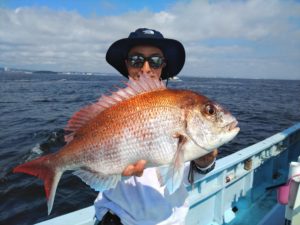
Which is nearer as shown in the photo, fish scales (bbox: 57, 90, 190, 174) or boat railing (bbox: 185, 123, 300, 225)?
fish scales (bbox: 57, 90, 190, 174)

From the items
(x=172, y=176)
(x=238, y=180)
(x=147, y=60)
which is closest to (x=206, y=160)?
(x=172, y=176)

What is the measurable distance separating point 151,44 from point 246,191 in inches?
188

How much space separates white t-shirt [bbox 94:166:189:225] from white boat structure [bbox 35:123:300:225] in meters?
0.87

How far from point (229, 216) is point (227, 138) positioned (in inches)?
159

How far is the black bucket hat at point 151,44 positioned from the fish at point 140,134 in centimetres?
80

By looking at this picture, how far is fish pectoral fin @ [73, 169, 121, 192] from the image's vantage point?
2232 millimetres

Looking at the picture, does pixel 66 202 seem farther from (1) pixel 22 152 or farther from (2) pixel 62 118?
(2) pixel 62 118

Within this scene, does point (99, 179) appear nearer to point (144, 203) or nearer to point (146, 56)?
point (144, 203)

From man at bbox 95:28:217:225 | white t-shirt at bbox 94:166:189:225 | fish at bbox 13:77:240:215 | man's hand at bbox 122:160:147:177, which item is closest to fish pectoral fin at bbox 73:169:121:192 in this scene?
fish at bbox 13:77:240:215

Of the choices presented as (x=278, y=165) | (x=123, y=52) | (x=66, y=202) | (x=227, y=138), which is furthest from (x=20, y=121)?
(x=227, y=138)

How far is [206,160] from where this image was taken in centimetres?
256

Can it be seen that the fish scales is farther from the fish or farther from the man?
the man

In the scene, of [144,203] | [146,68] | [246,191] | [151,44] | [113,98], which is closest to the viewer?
[113,98]

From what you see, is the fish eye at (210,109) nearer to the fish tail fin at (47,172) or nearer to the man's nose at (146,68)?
the man's nose at (146,68)
